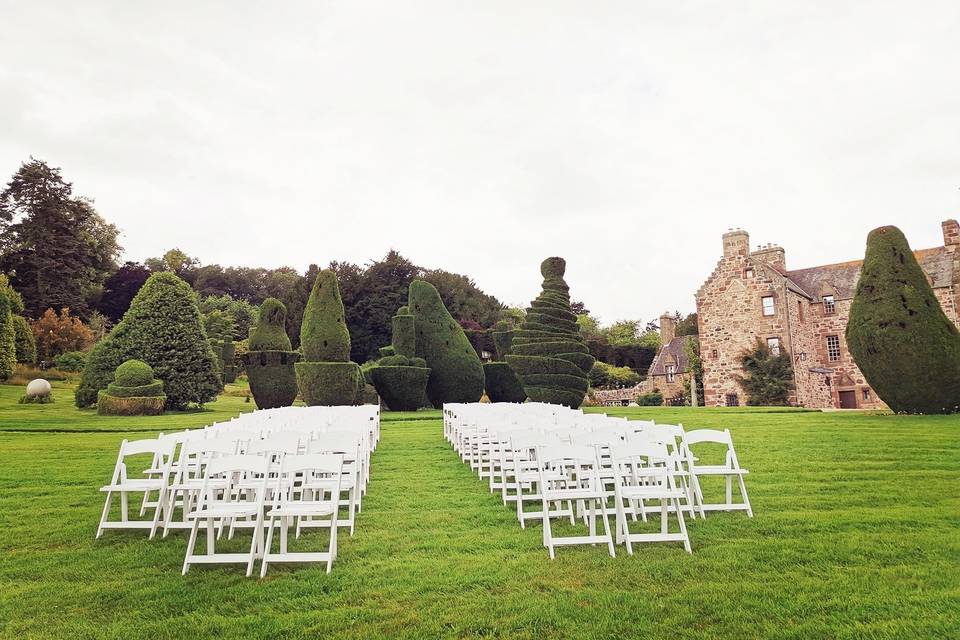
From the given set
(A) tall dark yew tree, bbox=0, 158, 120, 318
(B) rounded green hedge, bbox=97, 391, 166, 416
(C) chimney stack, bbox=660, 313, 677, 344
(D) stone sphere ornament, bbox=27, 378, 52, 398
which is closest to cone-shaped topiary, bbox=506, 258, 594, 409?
(B) rounded green hedge, bbox=97, 391, 166, 416

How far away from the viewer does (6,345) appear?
25688mm

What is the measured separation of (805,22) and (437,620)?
10234mm

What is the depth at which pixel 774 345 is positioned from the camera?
101ft

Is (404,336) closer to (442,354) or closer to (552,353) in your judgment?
(442,354)

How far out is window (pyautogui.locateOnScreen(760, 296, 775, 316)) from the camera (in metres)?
31.0

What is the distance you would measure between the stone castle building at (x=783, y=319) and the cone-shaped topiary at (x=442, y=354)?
14.5 m

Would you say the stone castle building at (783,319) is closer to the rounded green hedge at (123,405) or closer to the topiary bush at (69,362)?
the rounded green hedge at (123,405)

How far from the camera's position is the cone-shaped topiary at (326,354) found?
2114 centimetres

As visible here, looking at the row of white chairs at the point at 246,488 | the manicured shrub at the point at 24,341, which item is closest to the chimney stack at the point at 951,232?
the row of white chairs at the point at 246,488

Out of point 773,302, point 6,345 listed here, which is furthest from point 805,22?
point 6,345

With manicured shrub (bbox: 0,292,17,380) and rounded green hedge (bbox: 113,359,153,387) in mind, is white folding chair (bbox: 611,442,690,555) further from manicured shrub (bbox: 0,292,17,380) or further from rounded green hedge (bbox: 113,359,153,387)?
manicured shrub (bbox: 0,292,17,380)

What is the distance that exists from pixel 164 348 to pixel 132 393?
253 cm

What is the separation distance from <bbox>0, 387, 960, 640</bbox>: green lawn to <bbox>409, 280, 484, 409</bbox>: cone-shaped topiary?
1762 centimetres

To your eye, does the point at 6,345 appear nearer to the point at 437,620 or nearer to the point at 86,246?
the point at 86,246
